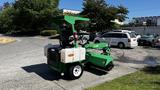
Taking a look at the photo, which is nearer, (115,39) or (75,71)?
(75,71)

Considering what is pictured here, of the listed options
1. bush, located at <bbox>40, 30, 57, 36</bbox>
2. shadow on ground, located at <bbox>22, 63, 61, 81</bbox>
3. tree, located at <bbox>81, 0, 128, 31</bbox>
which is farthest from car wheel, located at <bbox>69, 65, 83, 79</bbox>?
bush, located at <bbox>40, 30, 57, 36</bbox>

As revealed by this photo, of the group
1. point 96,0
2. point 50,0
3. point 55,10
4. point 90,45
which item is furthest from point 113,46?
point 50,0

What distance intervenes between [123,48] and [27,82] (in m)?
14.1

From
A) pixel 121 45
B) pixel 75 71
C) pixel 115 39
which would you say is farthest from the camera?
→ pixel 115 39

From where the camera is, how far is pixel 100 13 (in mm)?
37625

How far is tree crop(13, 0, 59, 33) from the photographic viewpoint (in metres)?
45.6

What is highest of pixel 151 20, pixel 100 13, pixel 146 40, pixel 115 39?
pixel 100 13

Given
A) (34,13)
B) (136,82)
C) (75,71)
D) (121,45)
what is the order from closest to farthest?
(136,82), (75,71), (121,45), (34,13)

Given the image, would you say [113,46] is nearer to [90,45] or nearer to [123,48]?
[123,48]

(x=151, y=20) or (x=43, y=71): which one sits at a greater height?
(x=151, y=20)

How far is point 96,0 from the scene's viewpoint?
3850 centimetres

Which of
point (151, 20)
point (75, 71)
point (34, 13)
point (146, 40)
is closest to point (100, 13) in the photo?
point (146, 40)

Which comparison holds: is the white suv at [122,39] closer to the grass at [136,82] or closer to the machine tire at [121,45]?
the machine tire at [121,45]

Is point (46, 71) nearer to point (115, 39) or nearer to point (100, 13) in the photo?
point (115, 39)
